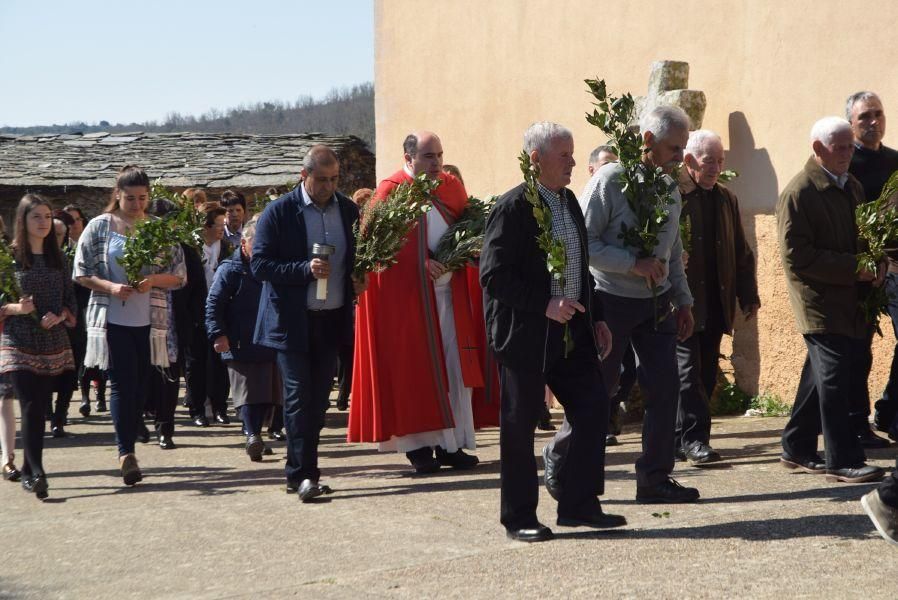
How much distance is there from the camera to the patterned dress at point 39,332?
8.24m

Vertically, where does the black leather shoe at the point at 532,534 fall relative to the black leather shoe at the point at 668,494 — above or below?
below

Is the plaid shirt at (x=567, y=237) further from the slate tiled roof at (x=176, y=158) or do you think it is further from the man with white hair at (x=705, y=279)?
the slate tiled roof at (x=176, y=158)

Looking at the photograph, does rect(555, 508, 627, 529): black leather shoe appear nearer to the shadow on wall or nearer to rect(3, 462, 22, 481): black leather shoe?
rect(3, 462, 22, 481): black leather shoe

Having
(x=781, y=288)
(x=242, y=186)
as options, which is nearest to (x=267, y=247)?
(x=781, y=288)

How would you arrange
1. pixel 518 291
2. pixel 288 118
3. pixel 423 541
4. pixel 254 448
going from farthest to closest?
pixel 288 118
pixel 254 448
pixel 423 541
pixel 518 291

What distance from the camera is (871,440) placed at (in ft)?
27.5

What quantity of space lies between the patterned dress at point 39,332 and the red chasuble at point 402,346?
194cm

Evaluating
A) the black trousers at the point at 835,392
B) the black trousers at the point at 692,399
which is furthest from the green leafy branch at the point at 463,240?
the black trousers at the point at 835,392

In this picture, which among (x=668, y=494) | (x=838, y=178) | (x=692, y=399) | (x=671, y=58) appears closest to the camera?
(x=668, y=494)

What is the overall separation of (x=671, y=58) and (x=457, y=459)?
485cm

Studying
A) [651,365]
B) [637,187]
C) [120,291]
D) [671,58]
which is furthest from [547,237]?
[671,58]

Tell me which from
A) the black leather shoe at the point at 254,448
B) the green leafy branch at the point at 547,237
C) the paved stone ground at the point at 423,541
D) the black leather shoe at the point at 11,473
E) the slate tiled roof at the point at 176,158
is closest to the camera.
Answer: the paved stone ground at the point at 423,541

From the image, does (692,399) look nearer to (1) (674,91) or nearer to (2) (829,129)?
(2) (829,129)

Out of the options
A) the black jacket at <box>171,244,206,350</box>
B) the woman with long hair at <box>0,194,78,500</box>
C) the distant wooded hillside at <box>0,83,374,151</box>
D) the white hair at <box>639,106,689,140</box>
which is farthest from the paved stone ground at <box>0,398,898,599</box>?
the distant wooded hillside at <box>0,83,374,151</box>
